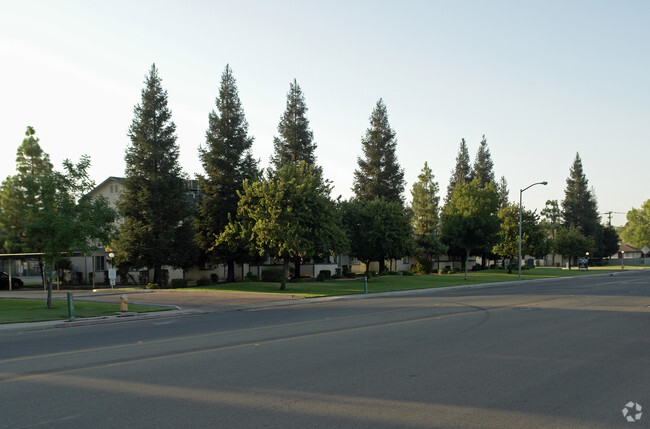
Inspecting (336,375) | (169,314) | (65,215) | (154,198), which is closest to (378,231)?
(154,198)

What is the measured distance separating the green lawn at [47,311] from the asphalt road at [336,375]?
12.6 ft

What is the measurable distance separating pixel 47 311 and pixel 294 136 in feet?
121

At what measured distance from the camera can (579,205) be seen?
10225cm

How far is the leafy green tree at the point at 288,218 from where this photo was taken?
30.8 meters

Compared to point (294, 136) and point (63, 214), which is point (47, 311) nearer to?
point (63, 214)

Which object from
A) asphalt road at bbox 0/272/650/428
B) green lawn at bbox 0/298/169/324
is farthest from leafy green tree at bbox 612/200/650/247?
green lawn at bbox 0/298/169/324

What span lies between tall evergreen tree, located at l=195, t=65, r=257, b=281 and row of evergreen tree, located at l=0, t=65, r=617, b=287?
0.27ft

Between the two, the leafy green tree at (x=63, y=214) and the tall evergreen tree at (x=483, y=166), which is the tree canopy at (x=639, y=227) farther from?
the leafy green tree at (x=63, y=214)

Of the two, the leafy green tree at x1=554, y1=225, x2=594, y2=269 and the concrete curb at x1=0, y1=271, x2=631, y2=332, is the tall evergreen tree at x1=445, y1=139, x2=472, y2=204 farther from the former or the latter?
→ the concrete curb at x1=0, y1=271, x2=631, y2=332

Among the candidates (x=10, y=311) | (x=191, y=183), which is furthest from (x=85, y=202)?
(x=191, y=183)

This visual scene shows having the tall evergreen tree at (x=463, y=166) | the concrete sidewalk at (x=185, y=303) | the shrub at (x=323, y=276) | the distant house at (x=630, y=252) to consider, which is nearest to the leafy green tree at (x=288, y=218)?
the concrete sidewalk at (x=185, y=303)

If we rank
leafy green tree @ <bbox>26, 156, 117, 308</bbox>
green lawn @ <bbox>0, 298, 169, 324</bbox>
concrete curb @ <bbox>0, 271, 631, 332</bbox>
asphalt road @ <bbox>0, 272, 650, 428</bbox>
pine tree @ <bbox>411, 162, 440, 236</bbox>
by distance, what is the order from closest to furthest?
asphalt road @ <bbox>0, 272, 650, 428</bbox>, concrete curb @ <bbox>0, 271, 631, 332</bbox>, green lawn @ <bbox>0, 298, 169, 324</bbox>, leafy green tree @ <bbox>26, 156, 117, 308</bbox>, pine tree @ <bbox>411, 162, 440, 236</bbox>

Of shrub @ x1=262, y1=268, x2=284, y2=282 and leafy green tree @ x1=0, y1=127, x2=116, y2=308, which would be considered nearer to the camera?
leafy green tree @ x1=0, y1=127, x2=116, y2=308

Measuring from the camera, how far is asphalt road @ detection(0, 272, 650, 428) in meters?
6.37
